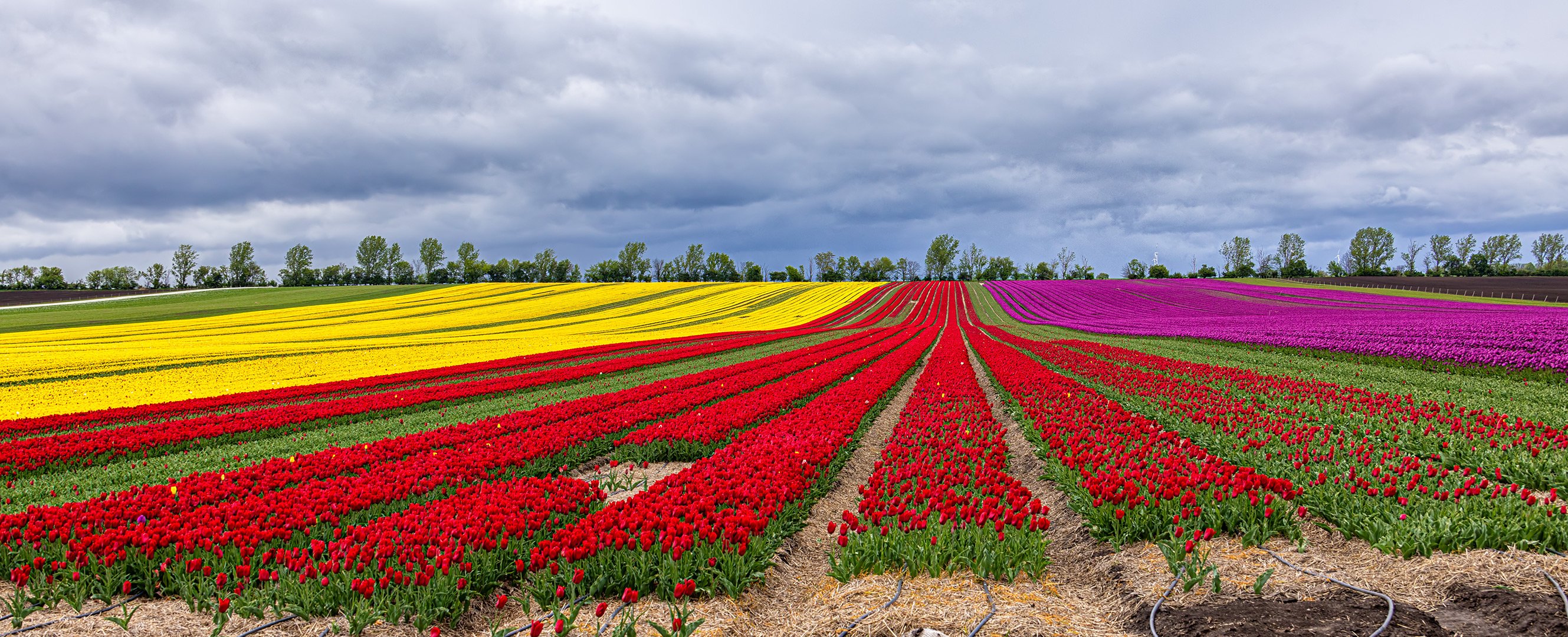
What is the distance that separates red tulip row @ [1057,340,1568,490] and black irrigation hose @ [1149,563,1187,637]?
17.8 ft

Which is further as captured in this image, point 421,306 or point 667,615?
point 421,306

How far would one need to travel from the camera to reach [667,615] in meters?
4.84

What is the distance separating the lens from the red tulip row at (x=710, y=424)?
10.7 meters

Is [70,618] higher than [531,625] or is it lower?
lower

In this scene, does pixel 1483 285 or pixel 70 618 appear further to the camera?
pixel 1483 285

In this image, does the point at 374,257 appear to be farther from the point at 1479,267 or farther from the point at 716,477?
the point at 1479,267

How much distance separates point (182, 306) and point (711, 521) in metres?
119

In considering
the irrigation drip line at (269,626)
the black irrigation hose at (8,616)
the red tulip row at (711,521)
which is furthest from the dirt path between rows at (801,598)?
the black irrigation hose at (8,616)

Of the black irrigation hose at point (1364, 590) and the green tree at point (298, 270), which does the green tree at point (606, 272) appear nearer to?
the green tree at point (298, 270)

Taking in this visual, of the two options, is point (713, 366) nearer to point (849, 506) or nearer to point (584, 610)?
point (849, 506)

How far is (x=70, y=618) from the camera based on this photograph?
4.88 m

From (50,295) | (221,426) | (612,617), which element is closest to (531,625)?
(612,617)

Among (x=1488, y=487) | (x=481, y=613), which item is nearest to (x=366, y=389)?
(x=481, y=613)

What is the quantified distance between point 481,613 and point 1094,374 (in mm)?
17677
